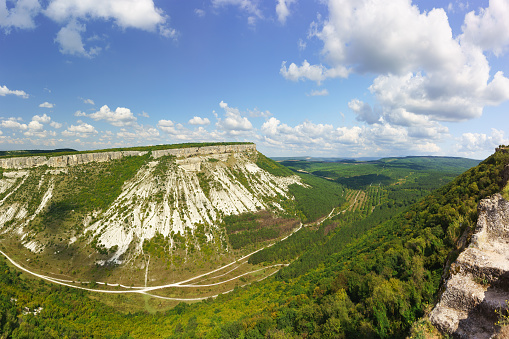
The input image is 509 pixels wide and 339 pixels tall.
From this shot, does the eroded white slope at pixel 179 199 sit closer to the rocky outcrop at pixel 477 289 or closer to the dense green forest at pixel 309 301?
the dense green forest at pixel 309 301

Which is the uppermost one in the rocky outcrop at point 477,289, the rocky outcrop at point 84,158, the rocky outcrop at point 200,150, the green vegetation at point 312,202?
the rocky outcrop at point 200,150

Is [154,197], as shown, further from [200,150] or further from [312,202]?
[312,202]

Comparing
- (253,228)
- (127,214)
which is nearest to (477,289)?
(253,228)

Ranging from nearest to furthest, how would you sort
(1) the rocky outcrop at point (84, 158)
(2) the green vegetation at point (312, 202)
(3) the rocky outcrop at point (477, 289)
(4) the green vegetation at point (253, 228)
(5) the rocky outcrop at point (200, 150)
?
(3) the rocky outcrop at point (477, 289)
(1) the rocky outcrop at point (84, 158)
(4) the green vegetation at point (253, 228)
(5) the rocky outcrop at point (200, 150)
(2) the green vegetation at point (312, 202)

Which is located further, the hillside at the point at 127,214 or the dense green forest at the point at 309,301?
the hillside at the point at 127,214

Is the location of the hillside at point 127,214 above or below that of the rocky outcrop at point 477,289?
below

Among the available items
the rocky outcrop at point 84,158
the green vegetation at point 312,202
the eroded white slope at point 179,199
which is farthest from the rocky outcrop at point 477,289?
the rocky outcrop at point 84,158

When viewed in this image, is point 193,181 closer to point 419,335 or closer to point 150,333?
point 150,333

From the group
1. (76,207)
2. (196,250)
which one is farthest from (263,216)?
(76,207)

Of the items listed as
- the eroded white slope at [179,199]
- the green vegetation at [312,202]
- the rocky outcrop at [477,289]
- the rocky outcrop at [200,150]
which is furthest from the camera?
the green vegetation at [312,202]
